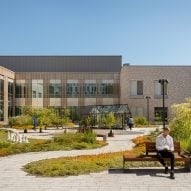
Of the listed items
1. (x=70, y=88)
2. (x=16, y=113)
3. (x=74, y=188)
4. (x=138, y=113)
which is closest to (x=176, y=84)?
(x=138, y=113)

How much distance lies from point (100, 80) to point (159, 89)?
10908 mm

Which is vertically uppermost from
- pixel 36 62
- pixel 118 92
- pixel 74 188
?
pixel 36 62

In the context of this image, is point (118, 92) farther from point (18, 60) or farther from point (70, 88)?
point (18, 60)

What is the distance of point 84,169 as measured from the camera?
555 inches

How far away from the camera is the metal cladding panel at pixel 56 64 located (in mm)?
85438

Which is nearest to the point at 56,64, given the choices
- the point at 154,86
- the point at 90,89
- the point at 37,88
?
the point at 37,88

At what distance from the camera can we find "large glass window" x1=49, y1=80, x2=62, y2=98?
71875mm

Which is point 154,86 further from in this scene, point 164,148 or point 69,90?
point 164,148

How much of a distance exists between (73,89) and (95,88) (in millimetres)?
3833

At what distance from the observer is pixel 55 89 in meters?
72.1

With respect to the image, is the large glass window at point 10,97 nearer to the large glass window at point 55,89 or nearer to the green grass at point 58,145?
the large glass window at point 55,89

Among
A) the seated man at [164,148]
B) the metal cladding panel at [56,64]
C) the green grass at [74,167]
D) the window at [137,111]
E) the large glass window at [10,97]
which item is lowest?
the green grass at [74,167]

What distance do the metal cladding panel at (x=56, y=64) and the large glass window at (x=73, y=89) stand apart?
13.4m

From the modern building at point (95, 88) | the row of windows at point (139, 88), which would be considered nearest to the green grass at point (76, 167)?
the modern building at point (95, 88)
